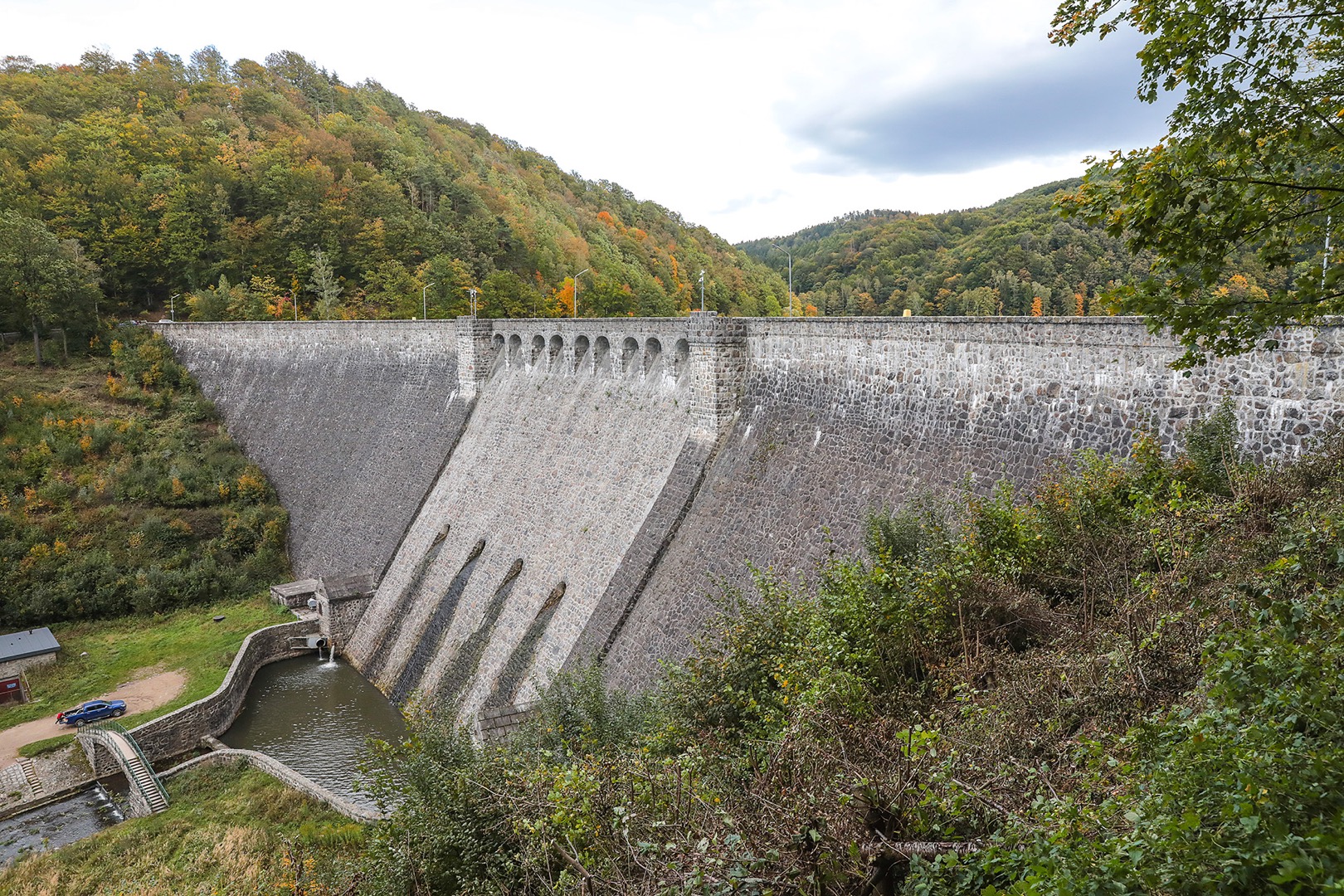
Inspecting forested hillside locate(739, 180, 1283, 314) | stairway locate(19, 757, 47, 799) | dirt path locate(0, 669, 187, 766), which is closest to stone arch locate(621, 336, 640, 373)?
forested hillside locate(739, 180, 1283, 314)

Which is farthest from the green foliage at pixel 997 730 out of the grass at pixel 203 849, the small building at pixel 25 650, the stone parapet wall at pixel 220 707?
the small building at pixel 25 650

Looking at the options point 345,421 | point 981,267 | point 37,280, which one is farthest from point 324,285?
point 981,267

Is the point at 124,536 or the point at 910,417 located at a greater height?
the point at 910,417

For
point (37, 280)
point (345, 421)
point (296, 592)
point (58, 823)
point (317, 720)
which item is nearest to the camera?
point (58, 823)

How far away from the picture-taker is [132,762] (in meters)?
22.7

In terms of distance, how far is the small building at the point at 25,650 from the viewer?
27766 millimetres

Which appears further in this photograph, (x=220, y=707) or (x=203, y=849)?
(x=220, y=707)

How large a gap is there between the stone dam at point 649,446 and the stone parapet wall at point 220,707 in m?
2.50

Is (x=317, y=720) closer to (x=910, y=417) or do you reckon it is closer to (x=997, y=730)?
(x=910, y=417)

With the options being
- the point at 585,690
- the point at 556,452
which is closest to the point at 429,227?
the point at 556,452

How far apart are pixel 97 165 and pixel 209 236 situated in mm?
9222

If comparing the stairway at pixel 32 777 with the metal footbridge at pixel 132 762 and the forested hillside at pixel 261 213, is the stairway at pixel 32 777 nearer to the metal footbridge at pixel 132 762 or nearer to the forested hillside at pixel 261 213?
the metal footbridge at pixel 132 762

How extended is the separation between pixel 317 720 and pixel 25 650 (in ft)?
40.3

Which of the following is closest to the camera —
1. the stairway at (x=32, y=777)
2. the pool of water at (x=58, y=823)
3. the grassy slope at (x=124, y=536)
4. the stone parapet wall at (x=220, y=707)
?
the pool of water at (x=58, y=823)
